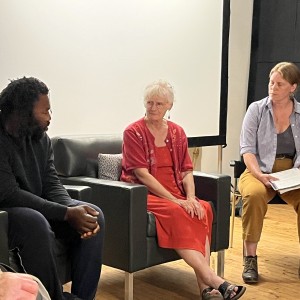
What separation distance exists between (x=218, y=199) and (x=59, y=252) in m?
1.07

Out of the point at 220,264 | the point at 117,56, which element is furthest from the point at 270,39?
the point at 220,264

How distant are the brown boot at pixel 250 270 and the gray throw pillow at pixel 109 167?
910mm

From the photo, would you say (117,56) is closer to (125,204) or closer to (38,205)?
(125,204)

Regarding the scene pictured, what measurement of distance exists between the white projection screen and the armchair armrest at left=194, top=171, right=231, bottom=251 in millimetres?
874

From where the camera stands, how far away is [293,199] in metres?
3.53

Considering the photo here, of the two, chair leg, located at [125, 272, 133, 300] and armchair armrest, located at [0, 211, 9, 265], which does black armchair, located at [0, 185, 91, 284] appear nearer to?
armchair armrest, located at [0, 211, 9, 265]

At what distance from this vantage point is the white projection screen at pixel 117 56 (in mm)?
3408

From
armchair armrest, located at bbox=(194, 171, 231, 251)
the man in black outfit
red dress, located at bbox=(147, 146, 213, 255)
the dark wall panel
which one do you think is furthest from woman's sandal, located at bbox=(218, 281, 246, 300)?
the dark wall panel

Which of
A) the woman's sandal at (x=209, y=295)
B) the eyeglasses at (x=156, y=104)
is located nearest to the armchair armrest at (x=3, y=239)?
the woman's sandal at (x=209, y=295)

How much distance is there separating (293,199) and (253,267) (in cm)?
49

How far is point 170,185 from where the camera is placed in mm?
3252

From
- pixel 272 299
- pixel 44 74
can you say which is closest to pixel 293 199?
pixel 272 299

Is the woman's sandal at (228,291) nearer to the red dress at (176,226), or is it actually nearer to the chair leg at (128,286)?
the red dress at (176,226)

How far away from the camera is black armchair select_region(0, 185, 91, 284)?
2213mm
